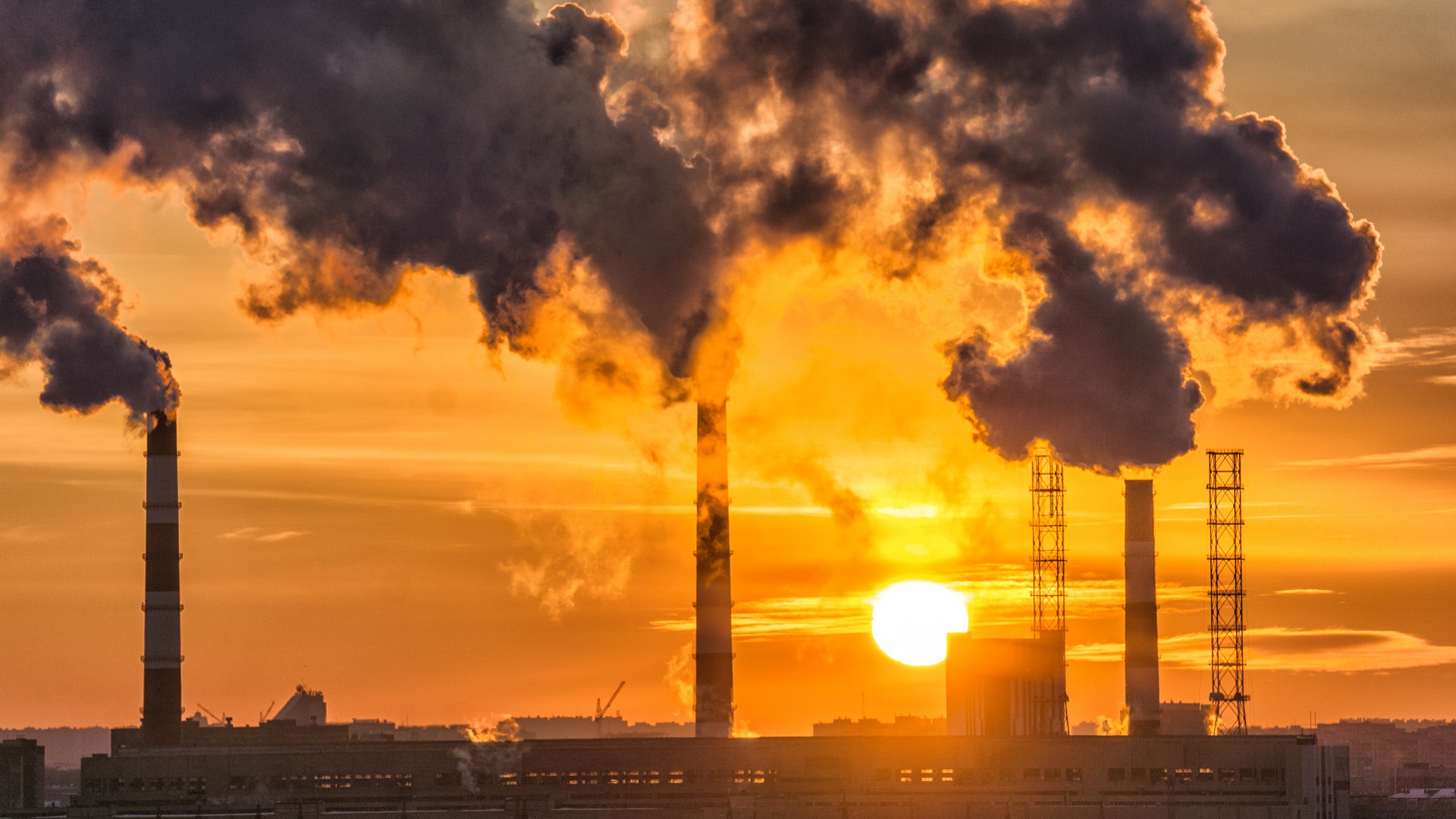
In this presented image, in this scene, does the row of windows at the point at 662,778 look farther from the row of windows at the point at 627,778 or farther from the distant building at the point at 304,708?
the distant building at the point at 304,708

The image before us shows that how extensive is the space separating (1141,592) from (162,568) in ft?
165

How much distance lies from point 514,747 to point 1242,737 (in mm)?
33298

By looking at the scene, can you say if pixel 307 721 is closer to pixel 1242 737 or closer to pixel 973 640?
pixel 973 640

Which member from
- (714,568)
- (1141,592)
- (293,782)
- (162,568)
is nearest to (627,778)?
(714,568)

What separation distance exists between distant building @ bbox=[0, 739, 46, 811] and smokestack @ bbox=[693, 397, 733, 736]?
186ft

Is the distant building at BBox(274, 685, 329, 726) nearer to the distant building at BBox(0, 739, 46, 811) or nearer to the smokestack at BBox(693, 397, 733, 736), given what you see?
the distant building at BBox(0, 739, 46, 811)

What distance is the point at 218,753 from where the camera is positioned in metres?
86.4

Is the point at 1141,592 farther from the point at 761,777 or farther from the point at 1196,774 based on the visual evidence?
the point at 761,777

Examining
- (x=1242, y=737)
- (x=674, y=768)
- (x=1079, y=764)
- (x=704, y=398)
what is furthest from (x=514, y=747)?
(x=1242, y=737)

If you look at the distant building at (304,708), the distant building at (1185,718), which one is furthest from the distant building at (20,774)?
the distant building at (1185,718)

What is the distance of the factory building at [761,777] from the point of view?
8394 cm

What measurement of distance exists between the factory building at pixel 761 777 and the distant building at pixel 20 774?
122 feet

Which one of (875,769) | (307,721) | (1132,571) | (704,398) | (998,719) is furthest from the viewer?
(307,721)

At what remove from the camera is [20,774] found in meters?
122
